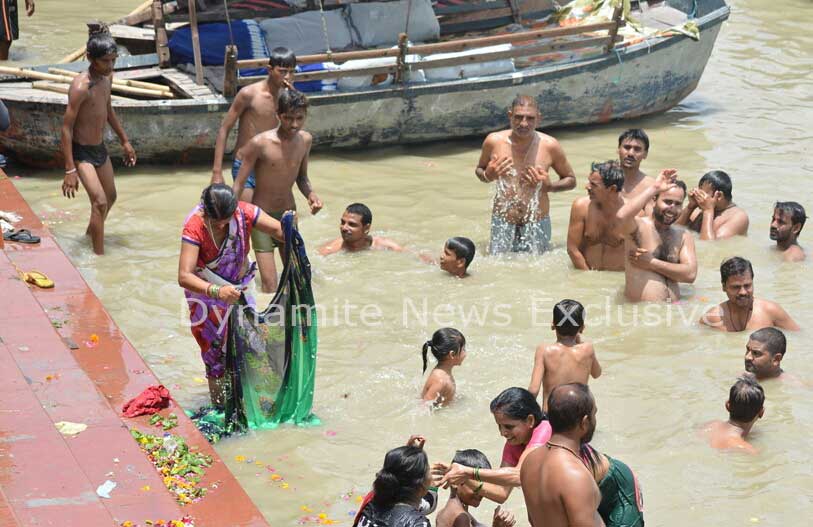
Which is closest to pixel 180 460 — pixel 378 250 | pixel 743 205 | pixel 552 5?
pixel 378 250

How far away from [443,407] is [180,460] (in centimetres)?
193

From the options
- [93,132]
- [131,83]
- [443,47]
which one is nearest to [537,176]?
[443,47]

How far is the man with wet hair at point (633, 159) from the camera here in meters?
9.05

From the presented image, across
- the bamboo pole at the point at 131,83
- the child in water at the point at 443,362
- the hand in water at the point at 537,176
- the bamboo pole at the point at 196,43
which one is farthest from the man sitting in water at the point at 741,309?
the bamboo pole at the point at 131,83

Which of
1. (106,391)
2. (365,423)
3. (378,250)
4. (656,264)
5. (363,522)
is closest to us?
(363,522)

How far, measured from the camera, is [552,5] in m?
16.1

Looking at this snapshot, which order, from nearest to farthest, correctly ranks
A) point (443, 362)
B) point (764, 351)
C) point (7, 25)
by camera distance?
point (443, 362) → point (764, 351) → point (7, 25)

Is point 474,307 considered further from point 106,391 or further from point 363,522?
point 363,522

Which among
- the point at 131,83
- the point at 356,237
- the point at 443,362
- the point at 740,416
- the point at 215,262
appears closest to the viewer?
the point at 215,262

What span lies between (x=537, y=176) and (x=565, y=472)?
16.7ft

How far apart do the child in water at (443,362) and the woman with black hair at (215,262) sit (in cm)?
114

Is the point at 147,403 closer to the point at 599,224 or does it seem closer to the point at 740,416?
the point at 740,416

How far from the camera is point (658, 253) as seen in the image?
895cm

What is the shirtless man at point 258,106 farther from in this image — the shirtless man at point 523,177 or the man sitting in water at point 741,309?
the man sitting in water at point 741,309
